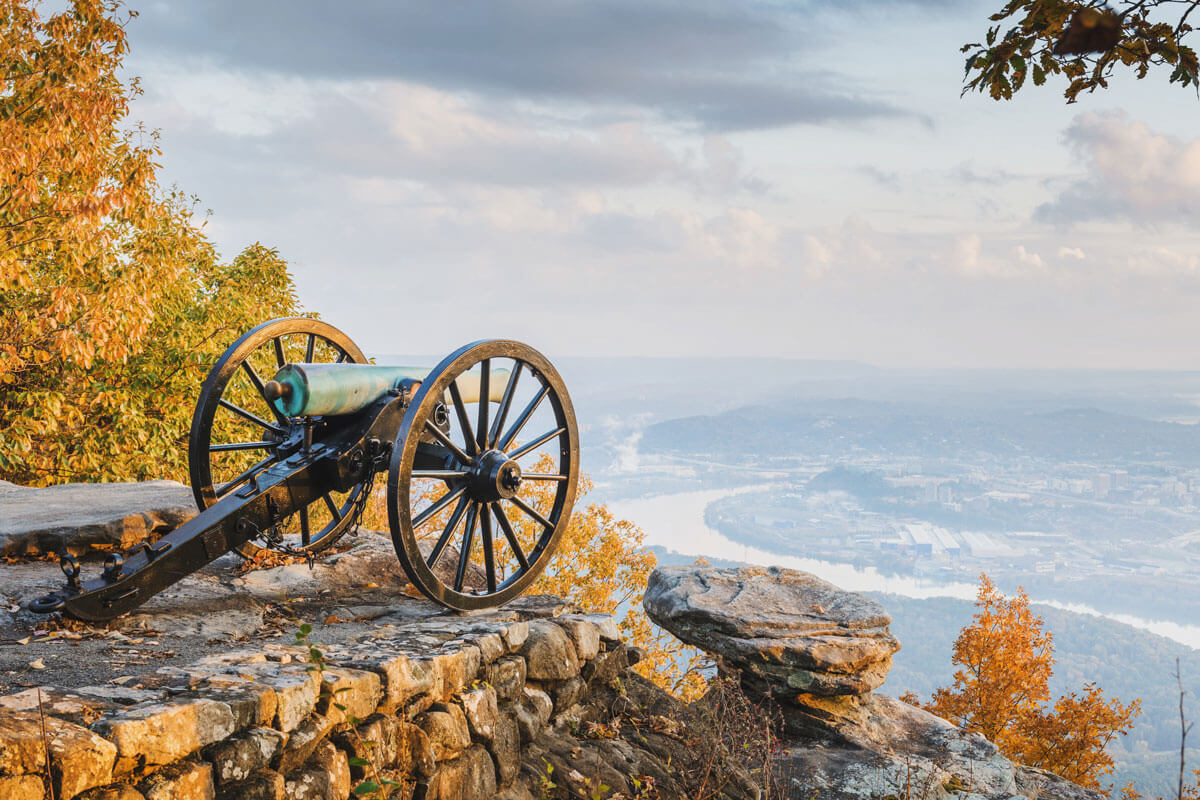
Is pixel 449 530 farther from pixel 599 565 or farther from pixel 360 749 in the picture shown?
pixel 599 565

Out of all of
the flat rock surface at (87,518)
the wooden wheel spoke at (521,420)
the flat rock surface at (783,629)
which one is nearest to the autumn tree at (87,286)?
the flat rock surface at (87,518)

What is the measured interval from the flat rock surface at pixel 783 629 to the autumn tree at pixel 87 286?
7.36m

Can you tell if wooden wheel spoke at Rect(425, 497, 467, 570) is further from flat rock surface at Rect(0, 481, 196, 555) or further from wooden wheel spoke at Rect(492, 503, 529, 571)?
flat rock surface at Rect(0, 481, 196, 555)

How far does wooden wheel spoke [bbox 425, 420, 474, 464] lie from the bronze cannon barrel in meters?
0.43

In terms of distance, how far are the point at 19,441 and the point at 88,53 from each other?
4.84m

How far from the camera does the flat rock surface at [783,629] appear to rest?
30.4ft

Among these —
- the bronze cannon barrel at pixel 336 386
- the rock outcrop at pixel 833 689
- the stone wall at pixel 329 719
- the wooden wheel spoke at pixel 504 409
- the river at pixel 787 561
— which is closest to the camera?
the stone wall at pixel 329 719

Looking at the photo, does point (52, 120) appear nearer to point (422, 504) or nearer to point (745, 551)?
point (422, 504)

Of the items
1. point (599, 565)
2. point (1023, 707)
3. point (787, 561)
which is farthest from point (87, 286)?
point (787, 561)

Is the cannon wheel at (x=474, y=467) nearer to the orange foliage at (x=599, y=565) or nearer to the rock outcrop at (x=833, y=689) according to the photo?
the rock outcrop at (x=833, y=689)

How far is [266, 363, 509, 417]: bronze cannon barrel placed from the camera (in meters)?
5.46

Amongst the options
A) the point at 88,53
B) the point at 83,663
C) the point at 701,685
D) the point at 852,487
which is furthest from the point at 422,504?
the point at 852,487

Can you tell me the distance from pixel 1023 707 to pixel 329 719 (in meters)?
25.2

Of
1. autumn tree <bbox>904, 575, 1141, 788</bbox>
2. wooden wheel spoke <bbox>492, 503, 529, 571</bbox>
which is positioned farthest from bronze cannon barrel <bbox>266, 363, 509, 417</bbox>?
autumn tree <bbox>904, 575, 1141, 788</bbox>
